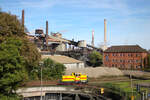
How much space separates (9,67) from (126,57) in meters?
53.3

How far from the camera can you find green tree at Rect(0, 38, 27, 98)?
2041cm

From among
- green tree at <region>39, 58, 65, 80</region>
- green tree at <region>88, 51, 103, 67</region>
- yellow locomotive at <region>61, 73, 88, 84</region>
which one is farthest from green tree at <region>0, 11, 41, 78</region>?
green tree at <region>88, 51, 103, 67</region>

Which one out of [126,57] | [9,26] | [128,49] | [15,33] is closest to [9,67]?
[9,26]

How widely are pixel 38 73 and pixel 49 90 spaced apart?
7587mm

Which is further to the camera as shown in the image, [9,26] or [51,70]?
[51,70]

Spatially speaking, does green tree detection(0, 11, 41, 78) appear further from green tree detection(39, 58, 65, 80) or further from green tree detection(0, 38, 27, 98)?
green tree detection(39, 58, 65, 80)

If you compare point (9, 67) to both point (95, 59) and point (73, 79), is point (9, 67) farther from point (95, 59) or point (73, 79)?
point (95, 59)

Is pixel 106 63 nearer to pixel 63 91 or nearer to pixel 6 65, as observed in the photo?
pixel 63 91

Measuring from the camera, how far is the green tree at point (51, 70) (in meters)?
37.7

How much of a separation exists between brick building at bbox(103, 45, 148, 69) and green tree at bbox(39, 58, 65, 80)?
34.6 metres

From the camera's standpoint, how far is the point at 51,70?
3834 centimetres

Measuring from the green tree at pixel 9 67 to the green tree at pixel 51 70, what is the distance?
1550cm

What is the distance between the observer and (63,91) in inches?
1212

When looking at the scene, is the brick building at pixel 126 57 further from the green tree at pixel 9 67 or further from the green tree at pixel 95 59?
the green tree at pixel 9 67
